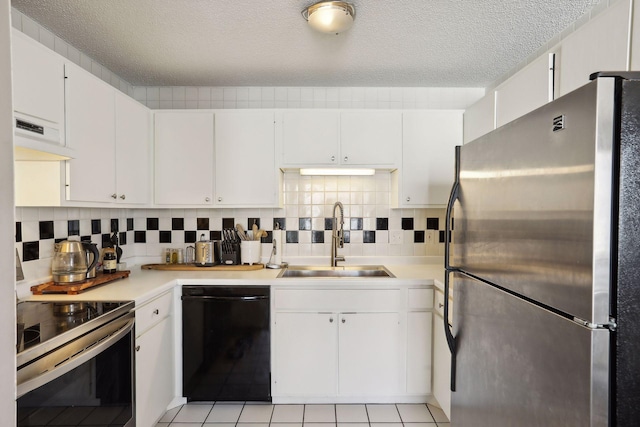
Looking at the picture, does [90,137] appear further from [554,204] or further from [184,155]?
[554,204]

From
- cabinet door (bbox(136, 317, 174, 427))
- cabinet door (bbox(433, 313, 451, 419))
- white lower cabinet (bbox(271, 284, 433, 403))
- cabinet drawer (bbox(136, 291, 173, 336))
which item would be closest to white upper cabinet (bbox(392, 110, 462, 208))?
white lower cabinet (bbox(271, 284, 433, 403))

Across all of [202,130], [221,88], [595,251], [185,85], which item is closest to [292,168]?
[202,130]

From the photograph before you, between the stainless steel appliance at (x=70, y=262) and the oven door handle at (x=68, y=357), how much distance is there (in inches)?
19.8

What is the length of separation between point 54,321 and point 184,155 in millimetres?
1527

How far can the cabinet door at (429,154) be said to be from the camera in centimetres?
281

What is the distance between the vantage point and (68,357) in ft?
4.73

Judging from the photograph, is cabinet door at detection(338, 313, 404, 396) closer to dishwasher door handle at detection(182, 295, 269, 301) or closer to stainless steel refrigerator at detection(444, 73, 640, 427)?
dishwasher door handle at detection(182, 295, 269, 301)

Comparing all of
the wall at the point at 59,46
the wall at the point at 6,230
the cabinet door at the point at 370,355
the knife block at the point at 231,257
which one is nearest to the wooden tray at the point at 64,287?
the knife block at the point at 231,257

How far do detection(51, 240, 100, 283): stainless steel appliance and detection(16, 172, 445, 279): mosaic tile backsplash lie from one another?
0.96m

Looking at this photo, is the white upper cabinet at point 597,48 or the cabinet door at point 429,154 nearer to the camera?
the white upper cabinet at point 597,48

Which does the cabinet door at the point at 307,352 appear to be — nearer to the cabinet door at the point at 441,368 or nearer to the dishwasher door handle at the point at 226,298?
the dishwasher door handle at the point at 226,298

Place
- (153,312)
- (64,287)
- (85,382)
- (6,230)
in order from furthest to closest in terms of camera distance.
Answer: (153,312), (64,287), (85,382), (6,230)

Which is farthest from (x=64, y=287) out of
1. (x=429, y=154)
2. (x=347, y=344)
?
(x=429, y=154)

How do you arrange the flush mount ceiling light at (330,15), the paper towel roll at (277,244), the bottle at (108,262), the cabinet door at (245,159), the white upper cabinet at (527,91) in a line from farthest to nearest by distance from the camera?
1. the paper towel roll at (277,244)
2. the cabinet door at (245,159)
3. the bottle at (108,262)
4. the flush mount ceiling light at (330,15)
5. the white upper cabinet at (527,91)
